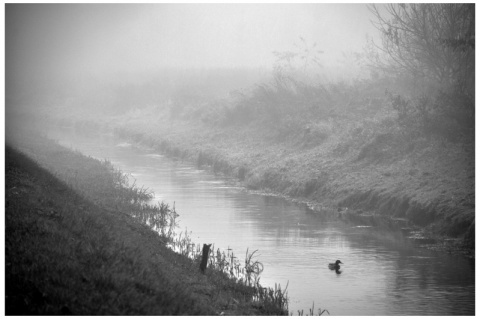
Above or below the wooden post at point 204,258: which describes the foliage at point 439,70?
above

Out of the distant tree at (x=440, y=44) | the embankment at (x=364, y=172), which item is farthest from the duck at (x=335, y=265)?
the distant tree at (x=440, y=44)

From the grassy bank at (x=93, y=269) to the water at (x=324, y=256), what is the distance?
6.75 feet

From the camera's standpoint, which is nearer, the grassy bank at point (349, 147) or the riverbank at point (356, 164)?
the riverbank at point (356, 164)

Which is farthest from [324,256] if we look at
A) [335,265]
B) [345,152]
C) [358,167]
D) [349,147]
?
[349,147]

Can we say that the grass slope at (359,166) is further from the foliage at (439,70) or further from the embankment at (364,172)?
the foliage at (439,70)

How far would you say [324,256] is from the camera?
23062 millimetres

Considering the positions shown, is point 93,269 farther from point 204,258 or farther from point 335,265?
point 335,265

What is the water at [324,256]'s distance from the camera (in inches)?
721

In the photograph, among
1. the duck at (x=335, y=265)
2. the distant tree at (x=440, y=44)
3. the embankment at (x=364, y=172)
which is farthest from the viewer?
the distant tree at (x=440, y=44)

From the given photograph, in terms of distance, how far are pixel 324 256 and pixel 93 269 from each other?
10023mm

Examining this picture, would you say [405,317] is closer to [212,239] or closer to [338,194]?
[212,239]

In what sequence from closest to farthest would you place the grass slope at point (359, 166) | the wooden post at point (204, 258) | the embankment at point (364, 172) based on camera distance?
the wooden post at point (204, 258) → the embankment at point (364, 172) → the grass slope at point (359, 166)

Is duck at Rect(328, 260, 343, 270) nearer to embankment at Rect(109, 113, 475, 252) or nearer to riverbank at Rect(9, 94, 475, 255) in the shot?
riverbank at Rect(9, 94, 475, 255)

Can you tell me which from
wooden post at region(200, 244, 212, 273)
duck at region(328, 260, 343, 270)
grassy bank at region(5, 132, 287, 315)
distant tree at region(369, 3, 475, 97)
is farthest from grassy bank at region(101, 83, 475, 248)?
grassy bank at region(5, 132, 287, 315)
